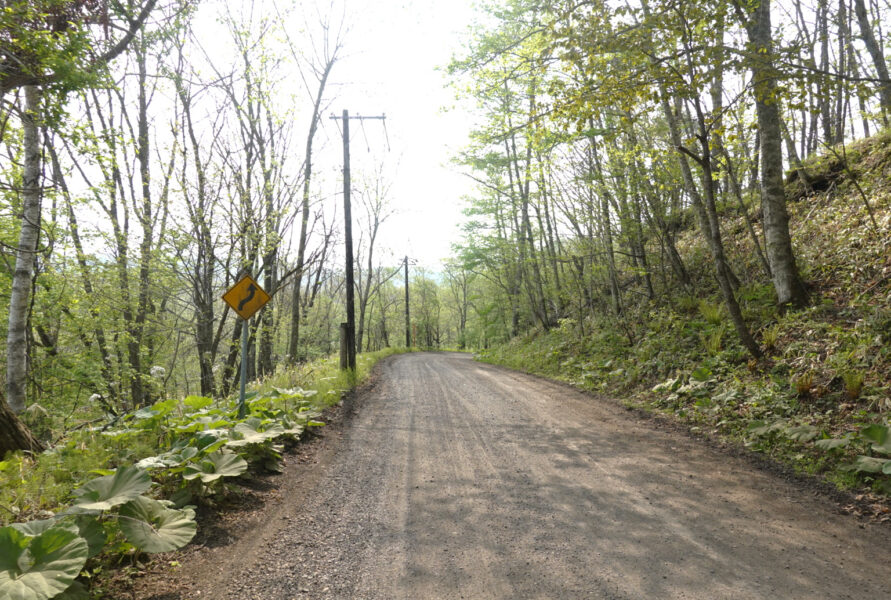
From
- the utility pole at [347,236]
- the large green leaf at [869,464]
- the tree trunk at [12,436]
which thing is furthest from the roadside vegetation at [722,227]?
the tree trunk at [12,436]

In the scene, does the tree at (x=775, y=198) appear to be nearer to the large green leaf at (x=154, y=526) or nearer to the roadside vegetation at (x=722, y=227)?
the roadside vegetation at (x=722, y=227)

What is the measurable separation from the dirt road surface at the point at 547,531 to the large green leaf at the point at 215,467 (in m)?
0.48

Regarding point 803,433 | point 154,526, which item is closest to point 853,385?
point 803,433

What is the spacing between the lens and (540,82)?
9.19 meters

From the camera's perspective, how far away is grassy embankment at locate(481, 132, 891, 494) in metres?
4.62

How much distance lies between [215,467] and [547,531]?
2880mm

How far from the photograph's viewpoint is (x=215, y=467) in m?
3.84

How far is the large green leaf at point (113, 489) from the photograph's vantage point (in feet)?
8.76

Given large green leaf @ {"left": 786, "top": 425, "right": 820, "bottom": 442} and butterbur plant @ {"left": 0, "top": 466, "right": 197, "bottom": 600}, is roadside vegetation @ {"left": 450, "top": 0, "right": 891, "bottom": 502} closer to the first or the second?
large green leaf @ {"left": 786, "top": 425, "right": 820, "bottom": 442}

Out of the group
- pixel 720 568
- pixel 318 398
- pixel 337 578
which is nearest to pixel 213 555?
pixel 337 578

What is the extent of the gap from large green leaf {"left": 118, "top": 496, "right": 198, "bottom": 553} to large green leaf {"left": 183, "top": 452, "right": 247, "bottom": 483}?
21.6 inches

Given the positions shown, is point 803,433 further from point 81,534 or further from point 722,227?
point 722,227

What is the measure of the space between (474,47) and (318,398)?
1018cm

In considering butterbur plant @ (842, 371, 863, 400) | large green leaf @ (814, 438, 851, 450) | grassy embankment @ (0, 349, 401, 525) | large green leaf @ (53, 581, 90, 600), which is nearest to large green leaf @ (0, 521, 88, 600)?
A: large green leaf @ (53, 581, 90, 600)
